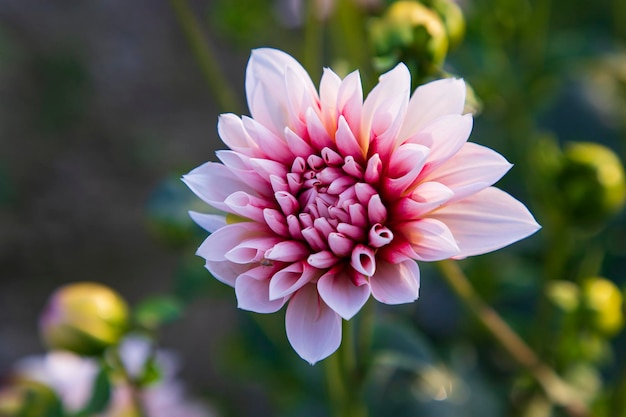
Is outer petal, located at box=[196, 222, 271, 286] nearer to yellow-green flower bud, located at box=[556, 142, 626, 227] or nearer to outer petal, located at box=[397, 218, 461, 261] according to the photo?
outer petal, located at box=[397, 218, 461, 261]

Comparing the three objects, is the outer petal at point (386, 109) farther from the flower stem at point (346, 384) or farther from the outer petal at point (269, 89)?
the flower stem at point (346, 384)

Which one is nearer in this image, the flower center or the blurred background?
the flower center

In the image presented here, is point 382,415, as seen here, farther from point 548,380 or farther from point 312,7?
point 312,7

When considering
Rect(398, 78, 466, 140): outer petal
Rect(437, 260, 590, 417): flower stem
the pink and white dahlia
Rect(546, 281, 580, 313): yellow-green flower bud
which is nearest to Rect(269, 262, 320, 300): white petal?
the pink and white dahlia

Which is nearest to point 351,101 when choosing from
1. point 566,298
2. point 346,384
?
point 346,384

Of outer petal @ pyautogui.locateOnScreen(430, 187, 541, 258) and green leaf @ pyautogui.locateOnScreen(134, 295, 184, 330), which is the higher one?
outer petal @ pyautogui.locateOnScreen(430, 187, 541, 258)
